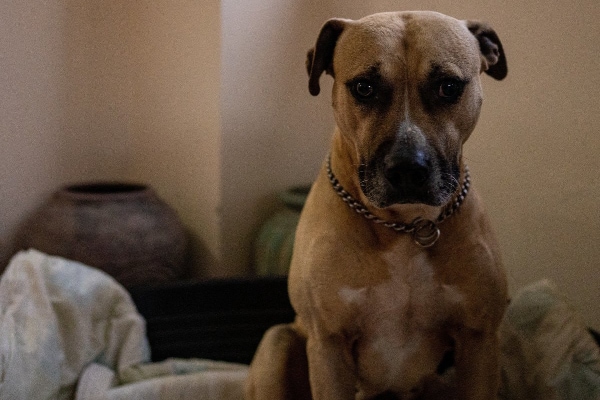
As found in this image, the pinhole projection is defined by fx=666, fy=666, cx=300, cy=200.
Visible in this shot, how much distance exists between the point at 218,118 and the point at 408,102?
1.05 meters

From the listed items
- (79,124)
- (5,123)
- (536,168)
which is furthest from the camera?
(79,124)

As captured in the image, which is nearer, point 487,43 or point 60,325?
point 487,43

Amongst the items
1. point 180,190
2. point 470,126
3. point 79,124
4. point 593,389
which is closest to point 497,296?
point 470,126

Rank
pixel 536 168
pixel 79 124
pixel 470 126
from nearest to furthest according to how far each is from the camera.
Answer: pixel 470 126 → pixel 536 168 → pixel 79 124

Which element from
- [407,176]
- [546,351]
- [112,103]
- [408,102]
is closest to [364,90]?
[408,102]

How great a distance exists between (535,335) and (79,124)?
62.0 inches

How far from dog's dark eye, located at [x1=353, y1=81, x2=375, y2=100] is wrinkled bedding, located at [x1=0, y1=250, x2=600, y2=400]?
781 mm

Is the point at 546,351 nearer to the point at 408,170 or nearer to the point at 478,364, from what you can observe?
the point at 478,364

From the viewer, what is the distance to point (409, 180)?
3.35ft

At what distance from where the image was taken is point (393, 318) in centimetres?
119

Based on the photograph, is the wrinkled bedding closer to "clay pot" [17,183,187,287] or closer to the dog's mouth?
"clay pot" [17,183,187,287]

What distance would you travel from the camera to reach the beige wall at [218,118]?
5.71 feet

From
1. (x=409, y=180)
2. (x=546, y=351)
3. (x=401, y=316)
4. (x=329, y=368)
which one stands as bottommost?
(x=546, y=351)

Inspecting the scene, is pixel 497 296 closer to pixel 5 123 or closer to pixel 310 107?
pixel 310 107
